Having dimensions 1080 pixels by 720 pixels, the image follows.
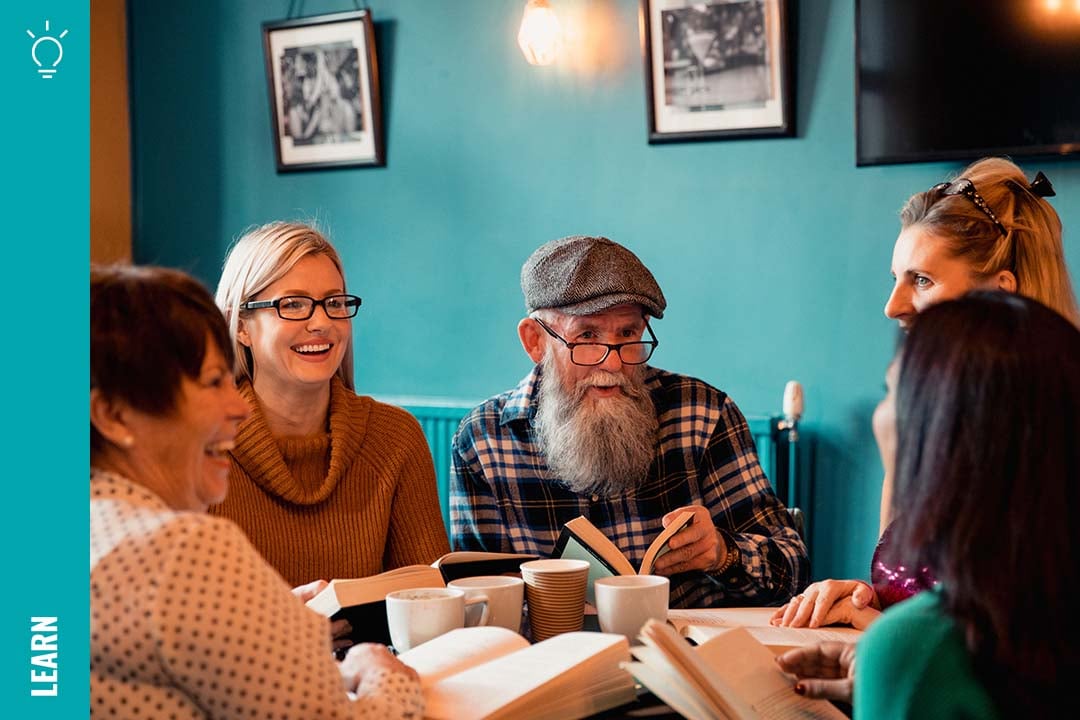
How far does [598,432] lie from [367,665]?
1.02m

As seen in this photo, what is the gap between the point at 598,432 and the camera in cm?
220

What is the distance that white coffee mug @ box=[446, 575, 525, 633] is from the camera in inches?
61.4

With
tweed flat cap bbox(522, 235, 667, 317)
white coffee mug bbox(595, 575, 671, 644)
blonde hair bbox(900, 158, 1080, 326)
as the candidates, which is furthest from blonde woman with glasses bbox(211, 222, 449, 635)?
blonde hair bbox(900, 158, 1080, 326)

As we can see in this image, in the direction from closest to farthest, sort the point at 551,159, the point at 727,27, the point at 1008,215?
the point at 1008,215, the point at 727,27, the point at 551,159

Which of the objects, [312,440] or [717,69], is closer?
[312,440]

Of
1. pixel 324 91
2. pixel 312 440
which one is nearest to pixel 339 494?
pixel 312 440

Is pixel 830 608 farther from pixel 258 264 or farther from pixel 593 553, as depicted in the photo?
pixel 258 264

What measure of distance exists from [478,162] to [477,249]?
300 mm

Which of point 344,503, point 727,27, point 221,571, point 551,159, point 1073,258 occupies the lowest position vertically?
point 344,503

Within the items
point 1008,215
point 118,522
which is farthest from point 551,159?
point 118,522

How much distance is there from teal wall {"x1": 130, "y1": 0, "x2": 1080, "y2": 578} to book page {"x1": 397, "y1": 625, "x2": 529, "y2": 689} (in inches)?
79.3

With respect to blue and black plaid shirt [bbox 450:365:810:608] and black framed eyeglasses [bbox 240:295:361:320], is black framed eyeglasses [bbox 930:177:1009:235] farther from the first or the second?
black framed eyeglasses [bbox 240:295:361:320]
